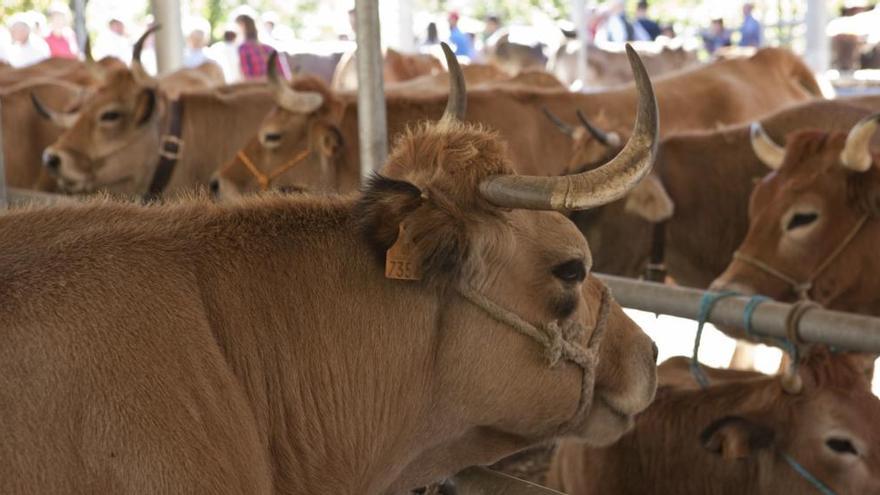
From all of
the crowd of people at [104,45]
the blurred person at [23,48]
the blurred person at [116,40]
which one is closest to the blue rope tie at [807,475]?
the crowd of people at [104,45]

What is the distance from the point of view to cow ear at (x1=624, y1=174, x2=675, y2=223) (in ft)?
18.6

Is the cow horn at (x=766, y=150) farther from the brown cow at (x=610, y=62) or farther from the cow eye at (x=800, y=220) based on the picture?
the brown cow at (x=610, y=62)

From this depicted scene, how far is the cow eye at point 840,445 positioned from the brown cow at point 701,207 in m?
2.45

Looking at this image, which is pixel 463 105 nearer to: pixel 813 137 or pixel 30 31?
pixel 813 137

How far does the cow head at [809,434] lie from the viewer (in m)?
3.40

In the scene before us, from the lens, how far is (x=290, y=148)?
6508mm

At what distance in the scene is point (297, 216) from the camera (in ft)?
7.73

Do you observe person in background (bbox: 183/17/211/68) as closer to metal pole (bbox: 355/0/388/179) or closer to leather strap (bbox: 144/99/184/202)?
leather strap (bbox: 144/99/184/202)

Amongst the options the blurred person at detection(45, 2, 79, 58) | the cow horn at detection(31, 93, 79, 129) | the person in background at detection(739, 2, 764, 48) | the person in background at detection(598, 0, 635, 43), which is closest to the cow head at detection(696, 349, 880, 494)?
the cow horn at detection(31, 93, 79, 129)

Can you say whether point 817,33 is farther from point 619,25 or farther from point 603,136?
point 603,136

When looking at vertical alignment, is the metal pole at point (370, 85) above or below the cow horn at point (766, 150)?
above

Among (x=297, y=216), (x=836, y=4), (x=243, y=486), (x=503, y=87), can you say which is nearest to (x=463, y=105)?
(x=297, y=216)

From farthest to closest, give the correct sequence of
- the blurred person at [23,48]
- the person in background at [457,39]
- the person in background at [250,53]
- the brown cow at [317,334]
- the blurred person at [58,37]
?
the person in background at [457,39] → the blurred person at [58,37] → the blurred person at [23,48] → the person in background at [250,53] → the brown cow at [317,334]

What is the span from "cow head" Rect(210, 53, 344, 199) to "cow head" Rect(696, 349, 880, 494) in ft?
10.9
